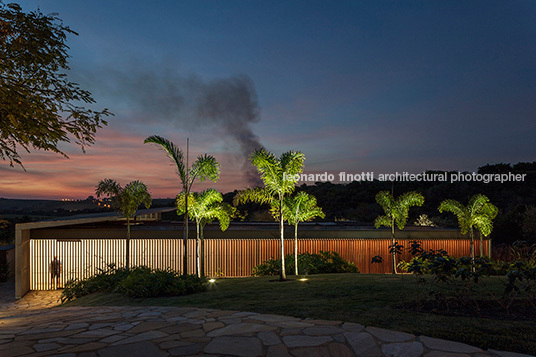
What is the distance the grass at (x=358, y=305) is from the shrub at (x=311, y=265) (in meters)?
2.91

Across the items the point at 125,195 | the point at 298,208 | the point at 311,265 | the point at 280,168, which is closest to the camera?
the point at 280,168

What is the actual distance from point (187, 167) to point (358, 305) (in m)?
6.10

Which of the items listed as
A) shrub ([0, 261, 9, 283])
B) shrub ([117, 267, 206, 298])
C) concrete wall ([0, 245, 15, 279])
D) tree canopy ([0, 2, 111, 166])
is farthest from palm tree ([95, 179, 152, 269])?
tree canopy ([0, 2, 111, 166])

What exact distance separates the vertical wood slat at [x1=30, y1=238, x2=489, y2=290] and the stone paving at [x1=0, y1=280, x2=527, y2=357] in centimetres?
706

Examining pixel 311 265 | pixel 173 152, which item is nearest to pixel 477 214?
pixel 311 265

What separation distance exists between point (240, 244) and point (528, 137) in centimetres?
1523

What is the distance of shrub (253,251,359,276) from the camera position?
10.6 metres

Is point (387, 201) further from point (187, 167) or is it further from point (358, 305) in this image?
point (358, 305)

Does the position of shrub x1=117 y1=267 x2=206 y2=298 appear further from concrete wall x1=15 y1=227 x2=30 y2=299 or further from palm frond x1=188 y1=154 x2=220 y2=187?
concrete wall x1=15 y1=227 x2=30 y2=299

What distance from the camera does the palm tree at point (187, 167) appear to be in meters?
9.37

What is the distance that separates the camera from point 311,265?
10.5 m

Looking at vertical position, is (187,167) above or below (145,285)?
above

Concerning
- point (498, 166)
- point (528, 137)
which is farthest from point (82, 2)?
point (498, 166)

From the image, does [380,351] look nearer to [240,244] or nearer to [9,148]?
[9,148]
